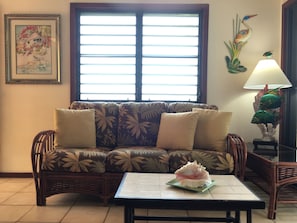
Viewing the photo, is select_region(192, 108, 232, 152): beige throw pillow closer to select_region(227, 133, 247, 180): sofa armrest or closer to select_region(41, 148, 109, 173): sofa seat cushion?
select_region(227, 133, 247, 180): sofa armrest

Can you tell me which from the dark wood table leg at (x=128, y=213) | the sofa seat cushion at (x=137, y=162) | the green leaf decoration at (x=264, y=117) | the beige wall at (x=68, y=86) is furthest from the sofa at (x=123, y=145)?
the dark wood table leg at (x=128, y=213)

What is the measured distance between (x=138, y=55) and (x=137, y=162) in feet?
5.13

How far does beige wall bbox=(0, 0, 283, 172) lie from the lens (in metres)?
3.68

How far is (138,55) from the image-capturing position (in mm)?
3736

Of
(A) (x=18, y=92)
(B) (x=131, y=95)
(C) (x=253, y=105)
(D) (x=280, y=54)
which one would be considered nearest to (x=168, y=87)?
(B) (x=131, y=95)

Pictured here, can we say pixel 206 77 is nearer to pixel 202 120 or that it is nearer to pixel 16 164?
pixel 202 120

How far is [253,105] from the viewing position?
354 cm

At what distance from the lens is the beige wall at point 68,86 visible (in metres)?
3.68

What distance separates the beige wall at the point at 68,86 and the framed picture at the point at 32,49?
7 cm

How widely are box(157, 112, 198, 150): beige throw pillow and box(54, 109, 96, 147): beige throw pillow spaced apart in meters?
0.73

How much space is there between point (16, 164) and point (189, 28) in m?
2.68

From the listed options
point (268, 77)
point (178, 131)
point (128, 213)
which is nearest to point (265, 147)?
point (268, 77)

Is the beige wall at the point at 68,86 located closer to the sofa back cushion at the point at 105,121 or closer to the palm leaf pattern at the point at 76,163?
the sofa back cushion at the point at 105,121

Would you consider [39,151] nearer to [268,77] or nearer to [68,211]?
[68,211]
